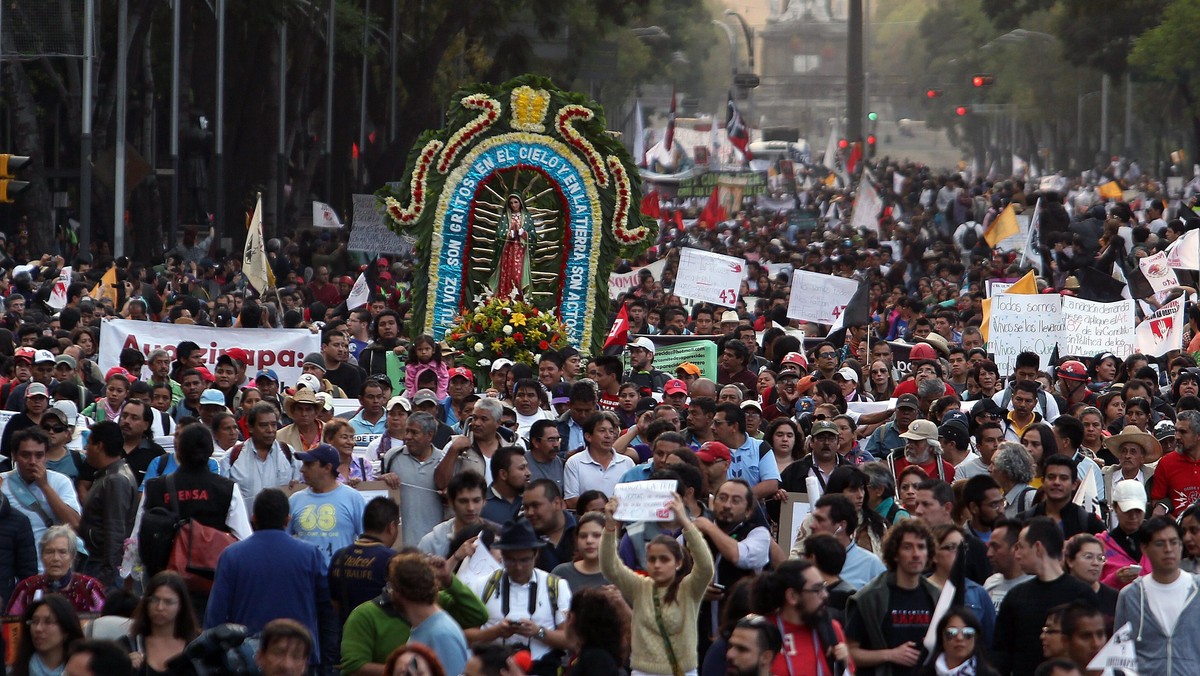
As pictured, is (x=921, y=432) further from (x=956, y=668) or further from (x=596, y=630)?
(x=596, y=630)

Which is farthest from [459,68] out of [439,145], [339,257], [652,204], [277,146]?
[439,145]

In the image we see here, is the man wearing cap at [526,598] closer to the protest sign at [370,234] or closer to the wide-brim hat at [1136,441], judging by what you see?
the wide-brim hat at [1136,441]

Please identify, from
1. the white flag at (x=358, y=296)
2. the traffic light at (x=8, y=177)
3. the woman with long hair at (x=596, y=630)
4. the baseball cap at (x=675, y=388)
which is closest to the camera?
the woman with long hair at (x=596, y=630)

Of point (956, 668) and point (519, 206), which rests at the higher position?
point (519, 206)

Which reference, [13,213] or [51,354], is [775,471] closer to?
[51,354]

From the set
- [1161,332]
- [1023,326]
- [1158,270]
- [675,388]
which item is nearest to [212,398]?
[675,388]

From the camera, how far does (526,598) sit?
8.35 metres

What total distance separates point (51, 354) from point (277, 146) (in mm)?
26394

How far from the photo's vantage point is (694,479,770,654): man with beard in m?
8.80

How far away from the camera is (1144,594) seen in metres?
8.19

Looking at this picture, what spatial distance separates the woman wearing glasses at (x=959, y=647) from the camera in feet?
25.1

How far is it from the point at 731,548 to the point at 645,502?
0.83 m

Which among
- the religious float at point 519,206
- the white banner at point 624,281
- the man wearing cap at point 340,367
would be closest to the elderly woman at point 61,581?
the man wearing cap at point 340,367

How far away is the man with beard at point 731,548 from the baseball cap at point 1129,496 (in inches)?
73.8
